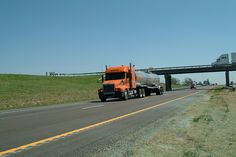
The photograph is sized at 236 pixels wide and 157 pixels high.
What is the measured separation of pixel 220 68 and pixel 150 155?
80.8 meters

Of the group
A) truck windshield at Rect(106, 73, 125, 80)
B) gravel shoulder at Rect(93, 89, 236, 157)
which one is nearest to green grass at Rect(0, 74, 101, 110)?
truck windshield at Rect(106, 73, 125, 80)

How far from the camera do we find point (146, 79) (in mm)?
41688

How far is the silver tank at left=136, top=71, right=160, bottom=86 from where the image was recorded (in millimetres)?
37963

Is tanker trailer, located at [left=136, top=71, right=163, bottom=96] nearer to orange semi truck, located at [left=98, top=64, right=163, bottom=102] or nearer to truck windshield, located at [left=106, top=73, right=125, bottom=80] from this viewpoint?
orange semi truck, located at [left=98, top=64, right=163, bottom=102]

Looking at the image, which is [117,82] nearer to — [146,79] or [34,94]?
[146,79]

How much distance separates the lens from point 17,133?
10.5 metres

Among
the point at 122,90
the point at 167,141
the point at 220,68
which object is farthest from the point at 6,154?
the point at 220,68

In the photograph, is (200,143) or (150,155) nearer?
(150,155)

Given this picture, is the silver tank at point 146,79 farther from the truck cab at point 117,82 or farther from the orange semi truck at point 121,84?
the truck cab at point 117,82

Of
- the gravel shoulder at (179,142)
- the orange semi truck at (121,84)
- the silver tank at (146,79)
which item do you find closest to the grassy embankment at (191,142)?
the gravel shoulder at (179,142)

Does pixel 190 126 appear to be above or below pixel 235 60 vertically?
below

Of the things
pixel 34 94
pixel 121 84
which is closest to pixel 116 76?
pixel 121 84

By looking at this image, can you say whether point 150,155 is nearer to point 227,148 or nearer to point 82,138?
point 227,148

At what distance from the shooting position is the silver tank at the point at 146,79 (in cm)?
3796
